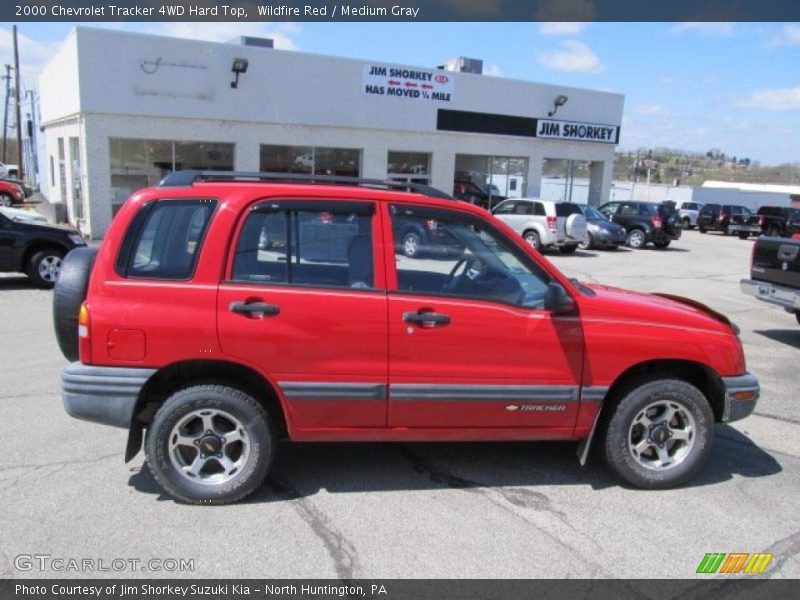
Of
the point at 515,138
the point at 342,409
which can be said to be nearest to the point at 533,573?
the point at 342,409

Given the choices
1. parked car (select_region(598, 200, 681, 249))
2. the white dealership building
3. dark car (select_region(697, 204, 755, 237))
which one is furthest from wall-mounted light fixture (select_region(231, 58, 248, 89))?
dark car (select_region(697, 204, 755, 237))

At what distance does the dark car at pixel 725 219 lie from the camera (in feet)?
108

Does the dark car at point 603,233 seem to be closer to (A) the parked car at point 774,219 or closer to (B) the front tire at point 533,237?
(B) the front tire at point 533,237

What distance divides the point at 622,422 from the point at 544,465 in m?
0.71

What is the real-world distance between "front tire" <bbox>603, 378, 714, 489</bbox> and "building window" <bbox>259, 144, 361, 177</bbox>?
18277 mm

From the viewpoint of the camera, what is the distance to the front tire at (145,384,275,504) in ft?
12.2

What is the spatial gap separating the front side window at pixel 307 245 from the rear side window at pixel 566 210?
662 inches

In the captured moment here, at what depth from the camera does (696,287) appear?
1419 cm

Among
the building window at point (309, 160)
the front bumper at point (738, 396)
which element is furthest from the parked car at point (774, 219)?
the front bumper at point (738, 396)

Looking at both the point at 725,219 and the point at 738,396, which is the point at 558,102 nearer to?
the point at 725,219

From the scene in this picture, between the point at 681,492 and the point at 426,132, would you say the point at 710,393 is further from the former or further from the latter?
the point at 426,132

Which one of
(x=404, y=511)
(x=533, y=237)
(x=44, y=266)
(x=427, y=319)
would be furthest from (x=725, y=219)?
(x=404, y=511)

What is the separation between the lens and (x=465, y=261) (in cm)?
407

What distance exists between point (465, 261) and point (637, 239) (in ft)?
71.9
